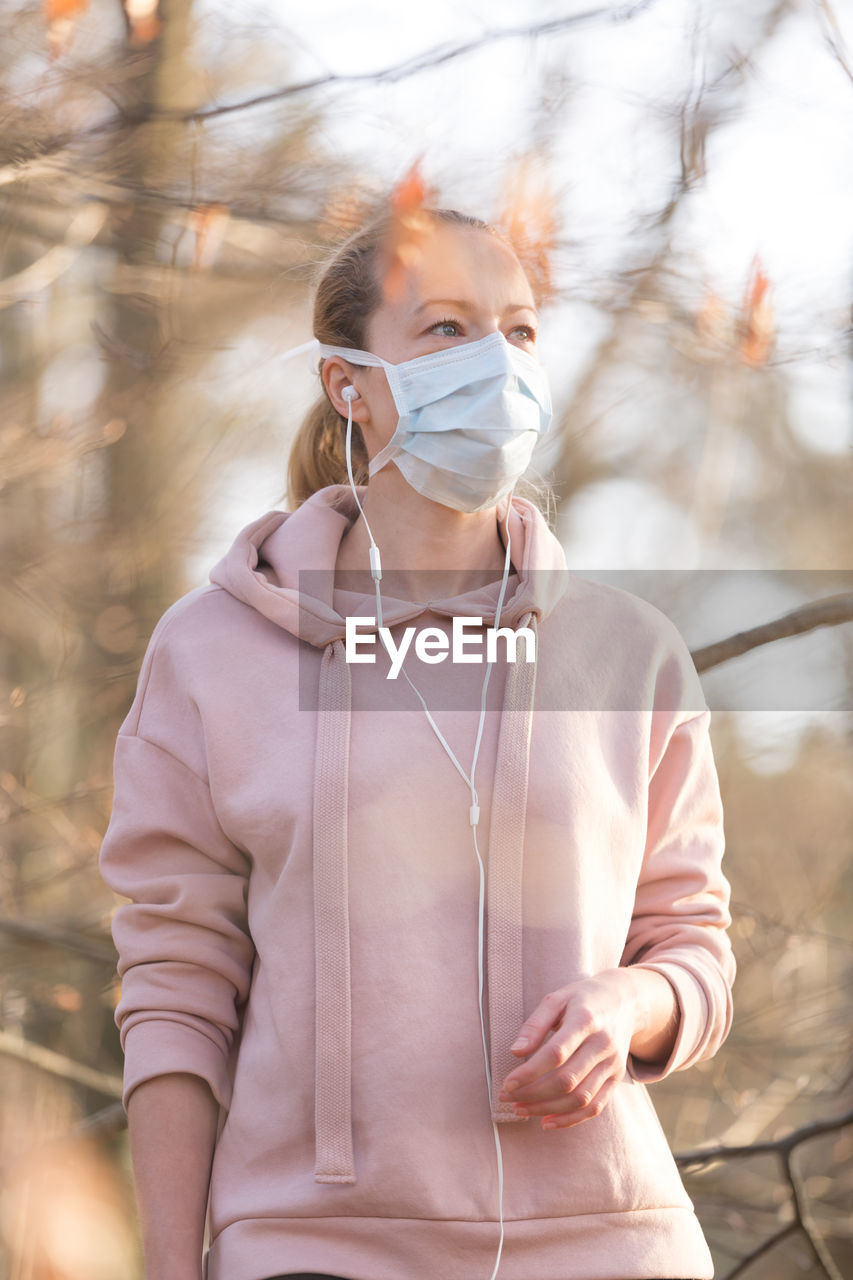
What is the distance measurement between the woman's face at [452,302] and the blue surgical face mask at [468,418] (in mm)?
22

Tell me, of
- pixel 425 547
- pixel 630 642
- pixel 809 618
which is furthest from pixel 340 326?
pixel 809 618

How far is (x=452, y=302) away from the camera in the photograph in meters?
1.53

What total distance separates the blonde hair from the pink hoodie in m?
0.21

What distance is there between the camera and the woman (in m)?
1.25

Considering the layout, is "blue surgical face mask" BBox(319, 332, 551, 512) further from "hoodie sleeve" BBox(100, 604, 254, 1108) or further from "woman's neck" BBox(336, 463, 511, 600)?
"hoodie sleeve" BBox(100, 604, 254, 1108)

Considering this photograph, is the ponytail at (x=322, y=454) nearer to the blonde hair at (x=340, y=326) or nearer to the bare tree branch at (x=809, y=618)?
the blonde hair at (x=340, y=326)

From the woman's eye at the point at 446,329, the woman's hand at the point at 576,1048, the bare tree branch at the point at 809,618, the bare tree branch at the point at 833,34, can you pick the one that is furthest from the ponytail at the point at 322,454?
the bare tree branch at the point at 833,34

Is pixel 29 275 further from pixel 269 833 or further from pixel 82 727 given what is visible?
pixel 269 833

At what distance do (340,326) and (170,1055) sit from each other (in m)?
0.94

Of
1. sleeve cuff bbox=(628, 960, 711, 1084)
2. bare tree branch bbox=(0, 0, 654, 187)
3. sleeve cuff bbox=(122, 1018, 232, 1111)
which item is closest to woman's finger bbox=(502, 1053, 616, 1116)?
sleeve cuff bbox=(628, 960, 711, 1084)

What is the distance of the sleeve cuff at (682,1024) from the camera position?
136 centimetres

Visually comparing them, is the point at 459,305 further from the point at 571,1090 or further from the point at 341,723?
the point at 571,1090

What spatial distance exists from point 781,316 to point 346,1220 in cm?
210

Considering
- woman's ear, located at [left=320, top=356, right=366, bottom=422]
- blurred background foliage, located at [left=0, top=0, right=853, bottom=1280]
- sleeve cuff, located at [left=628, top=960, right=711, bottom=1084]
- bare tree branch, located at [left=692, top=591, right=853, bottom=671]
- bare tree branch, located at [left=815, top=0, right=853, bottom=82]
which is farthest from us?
blurred background foliage, located at [left=0, top=0, right=853, bottom=1280]
